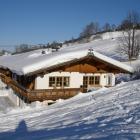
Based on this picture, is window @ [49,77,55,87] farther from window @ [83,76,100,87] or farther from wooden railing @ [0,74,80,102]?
window @ [83,76,100,87]

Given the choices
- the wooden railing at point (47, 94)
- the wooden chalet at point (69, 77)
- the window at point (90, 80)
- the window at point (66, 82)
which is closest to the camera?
the wooden railing at point (47, 94)

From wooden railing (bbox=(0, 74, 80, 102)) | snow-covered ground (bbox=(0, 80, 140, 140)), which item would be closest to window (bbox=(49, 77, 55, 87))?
wooden railing (bbox=(0, 74, 80, 102))

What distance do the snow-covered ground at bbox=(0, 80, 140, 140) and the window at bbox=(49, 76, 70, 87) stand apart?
33.1ft

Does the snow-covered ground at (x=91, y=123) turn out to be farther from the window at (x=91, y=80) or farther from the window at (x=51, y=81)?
the window at (x=91, y=80)

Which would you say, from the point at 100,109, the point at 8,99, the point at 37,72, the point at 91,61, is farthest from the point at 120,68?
the point at 100,109

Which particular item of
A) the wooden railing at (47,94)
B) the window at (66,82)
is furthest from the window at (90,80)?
the wooden railing at (47,94)

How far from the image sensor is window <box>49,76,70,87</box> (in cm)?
2797

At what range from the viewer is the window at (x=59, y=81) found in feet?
91.8

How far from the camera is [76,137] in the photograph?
962 centimetres

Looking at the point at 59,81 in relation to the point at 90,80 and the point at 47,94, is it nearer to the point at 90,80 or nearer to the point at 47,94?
the point at 47,94

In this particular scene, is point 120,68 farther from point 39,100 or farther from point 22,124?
point 22,124

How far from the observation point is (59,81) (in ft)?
92.6

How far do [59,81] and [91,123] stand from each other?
16356 millimetres

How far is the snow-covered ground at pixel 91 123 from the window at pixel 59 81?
1010 centimetres
